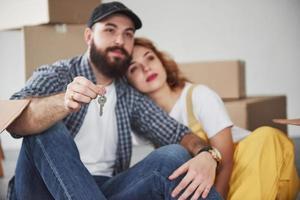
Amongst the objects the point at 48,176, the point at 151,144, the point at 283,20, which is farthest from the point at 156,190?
the point at 283,20

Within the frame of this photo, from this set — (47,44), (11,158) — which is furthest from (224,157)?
(11,158)

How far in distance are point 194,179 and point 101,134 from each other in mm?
340

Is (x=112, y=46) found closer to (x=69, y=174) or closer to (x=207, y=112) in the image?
(x=207, y=112)

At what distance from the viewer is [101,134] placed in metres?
1.14

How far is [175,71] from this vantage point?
1.30 meters

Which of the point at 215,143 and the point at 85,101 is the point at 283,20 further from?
the point at 85,101

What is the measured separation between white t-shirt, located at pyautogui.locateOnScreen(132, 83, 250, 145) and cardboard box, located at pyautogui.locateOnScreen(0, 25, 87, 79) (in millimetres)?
349

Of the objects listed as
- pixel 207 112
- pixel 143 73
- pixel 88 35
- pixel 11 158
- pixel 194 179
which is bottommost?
pixel 11 158

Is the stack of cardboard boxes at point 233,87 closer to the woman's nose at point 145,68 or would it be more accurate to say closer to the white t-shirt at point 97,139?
the woman's nose at point 145,68

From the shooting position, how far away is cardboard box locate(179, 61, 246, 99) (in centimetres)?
142

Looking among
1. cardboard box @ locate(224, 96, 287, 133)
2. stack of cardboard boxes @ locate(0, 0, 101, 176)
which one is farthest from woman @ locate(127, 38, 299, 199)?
stack of cardboard boxes @ locate(0, 0, 101, 176)

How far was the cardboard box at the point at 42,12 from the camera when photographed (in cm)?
127

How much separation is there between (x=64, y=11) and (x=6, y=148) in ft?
1.83

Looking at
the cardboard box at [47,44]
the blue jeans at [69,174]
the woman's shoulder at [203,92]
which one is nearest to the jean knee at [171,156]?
the blue jeans at [69,174]
